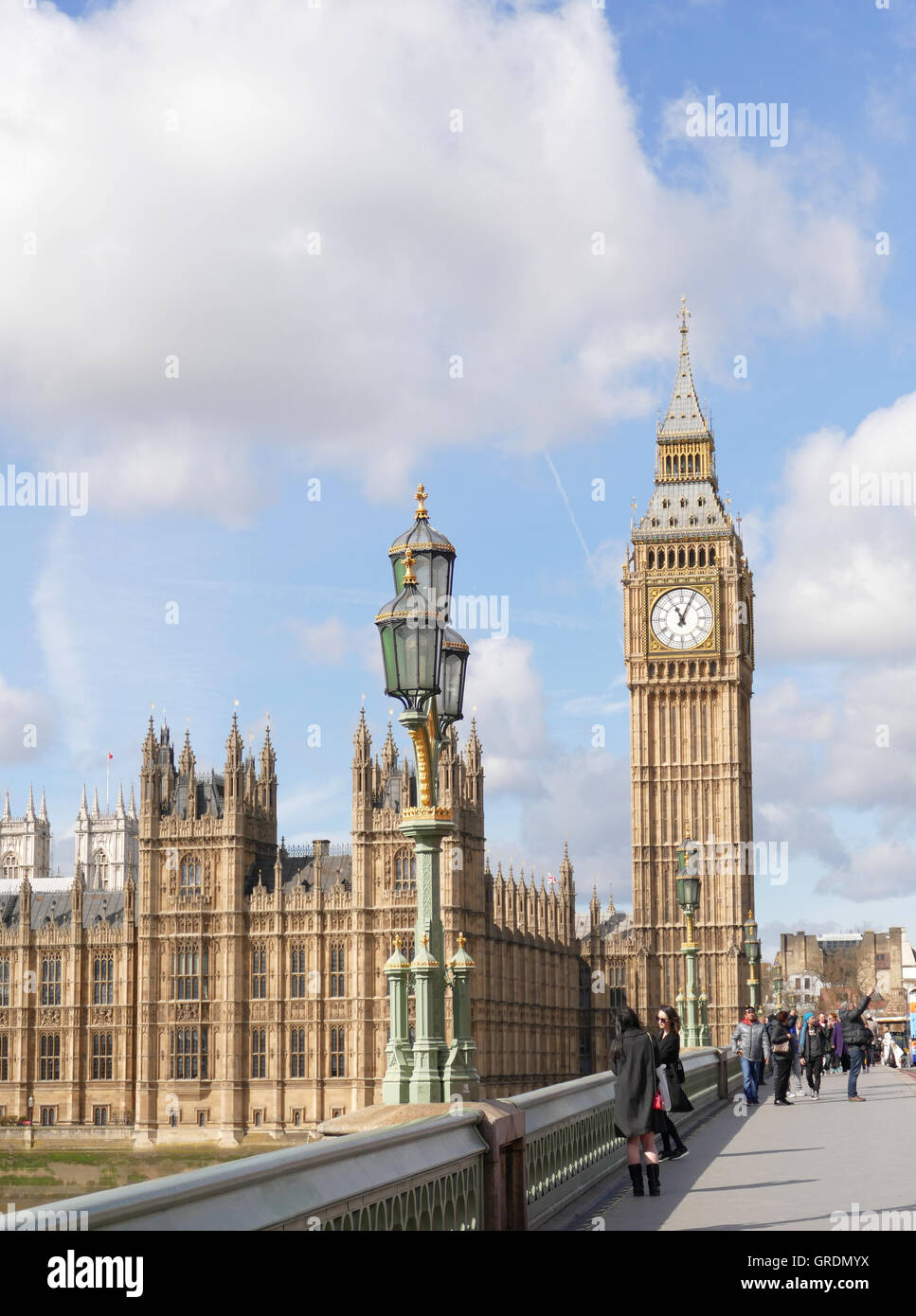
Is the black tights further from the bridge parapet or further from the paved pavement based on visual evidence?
the bridge parapet

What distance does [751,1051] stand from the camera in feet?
92.8

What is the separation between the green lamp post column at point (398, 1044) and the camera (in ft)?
40.7

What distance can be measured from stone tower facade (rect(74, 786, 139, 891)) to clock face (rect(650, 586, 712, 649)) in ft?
238

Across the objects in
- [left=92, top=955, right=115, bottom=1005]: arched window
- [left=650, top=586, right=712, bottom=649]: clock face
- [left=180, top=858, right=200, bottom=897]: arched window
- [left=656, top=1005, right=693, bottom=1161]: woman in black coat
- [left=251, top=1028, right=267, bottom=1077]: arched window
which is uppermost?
[left=650, top=586, right=712, bottom=649]: clock face

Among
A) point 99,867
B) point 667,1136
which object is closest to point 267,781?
point 667,1136

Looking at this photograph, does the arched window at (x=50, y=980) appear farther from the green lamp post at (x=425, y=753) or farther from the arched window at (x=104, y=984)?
the green lamp post at (x=425, y=753)

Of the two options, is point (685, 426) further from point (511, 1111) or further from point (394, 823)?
point (511, 1111)

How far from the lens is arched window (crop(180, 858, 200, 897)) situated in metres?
73.4

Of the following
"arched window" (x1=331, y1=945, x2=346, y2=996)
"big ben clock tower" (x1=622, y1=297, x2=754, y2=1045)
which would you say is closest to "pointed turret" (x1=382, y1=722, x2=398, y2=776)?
"arched window" (x1=331, y1=945, x2=346, y2=996)

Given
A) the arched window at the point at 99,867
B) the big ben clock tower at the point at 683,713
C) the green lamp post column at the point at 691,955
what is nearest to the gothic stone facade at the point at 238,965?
the big ben clock tower at the point at 683,713

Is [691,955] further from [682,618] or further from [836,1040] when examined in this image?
[682,618]

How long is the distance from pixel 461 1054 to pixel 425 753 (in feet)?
8.91

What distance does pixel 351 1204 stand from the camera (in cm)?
823
